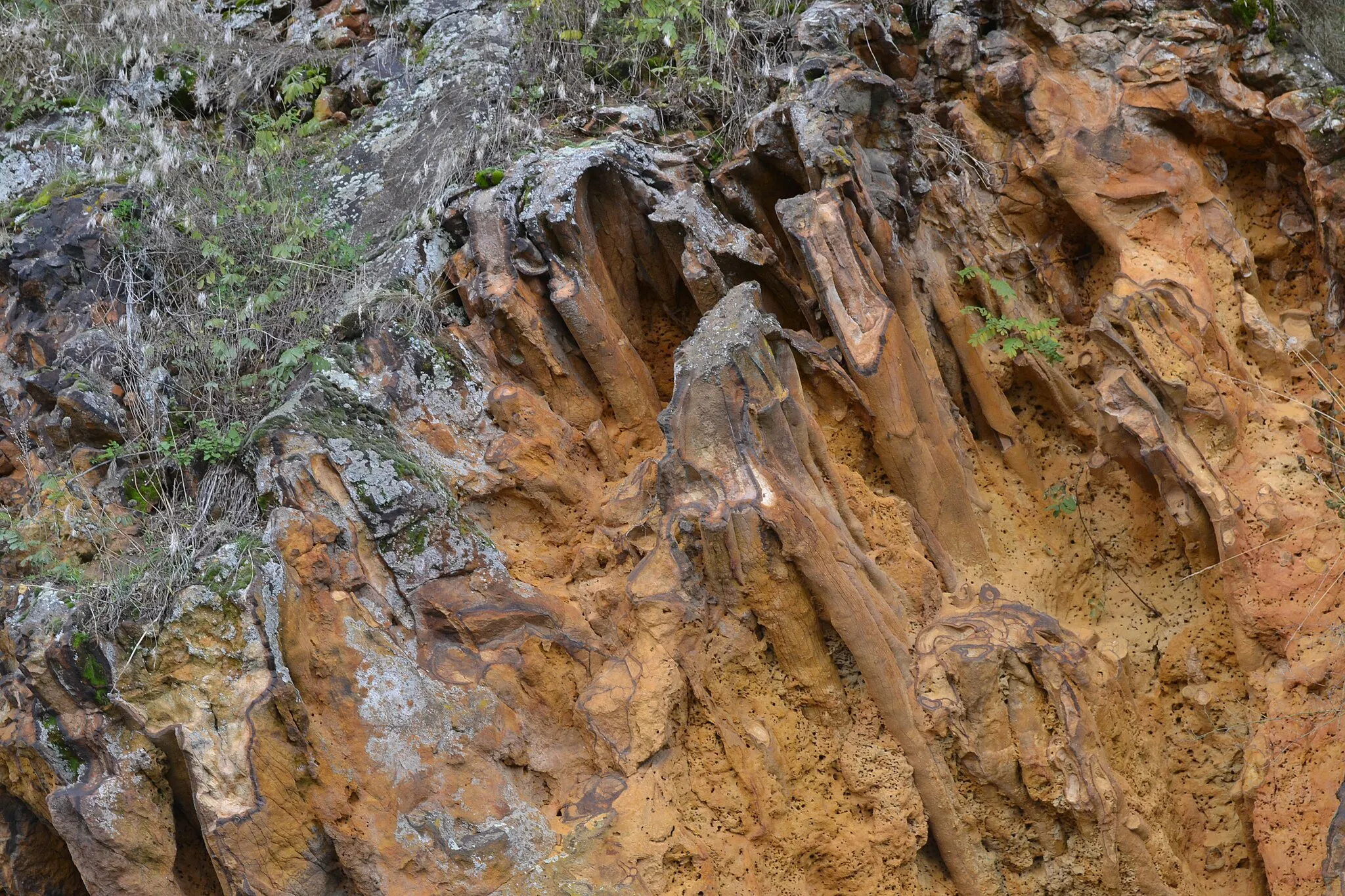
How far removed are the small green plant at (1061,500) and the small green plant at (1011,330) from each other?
2.04ft

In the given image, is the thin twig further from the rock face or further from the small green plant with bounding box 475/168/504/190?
the small green plant with bounding box 475/168/504/190

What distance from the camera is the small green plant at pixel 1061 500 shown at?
5.18 m

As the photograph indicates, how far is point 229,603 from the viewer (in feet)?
13.3

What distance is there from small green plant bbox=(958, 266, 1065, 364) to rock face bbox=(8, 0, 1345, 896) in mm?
41

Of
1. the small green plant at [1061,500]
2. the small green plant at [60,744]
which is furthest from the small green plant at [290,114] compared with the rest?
the small green plant at [1061,500]

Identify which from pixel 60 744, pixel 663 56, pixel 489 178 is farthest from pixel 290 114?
pixel 60 744

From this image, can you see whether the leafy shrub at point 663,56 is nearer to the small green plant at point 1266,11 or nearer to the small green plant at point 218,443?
the small green plant at point 1266,11

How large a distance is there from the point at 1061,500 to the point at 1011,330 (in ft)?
2.89

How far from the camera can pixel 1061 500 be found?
5.21m

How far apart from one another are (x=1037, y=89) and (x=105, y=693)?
5244 millimetres

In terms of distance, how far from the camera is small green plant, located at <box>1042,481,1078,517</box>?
518 cm

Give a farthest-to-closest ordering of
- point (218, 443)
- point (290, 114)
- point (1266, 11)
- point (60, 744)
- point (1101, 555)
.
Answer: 1. point (290, 114)
2. point (1266, 11)
3. point (1101, 555)
4. point (218, 443)
5. point (60, 744)

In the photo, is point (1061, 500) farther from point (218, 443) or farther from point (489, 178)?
point (218, 443)

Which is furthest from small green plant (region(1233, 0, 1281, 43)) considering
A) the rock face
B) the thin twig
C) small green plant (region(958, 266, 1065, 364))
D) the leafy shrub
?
the thin twig
